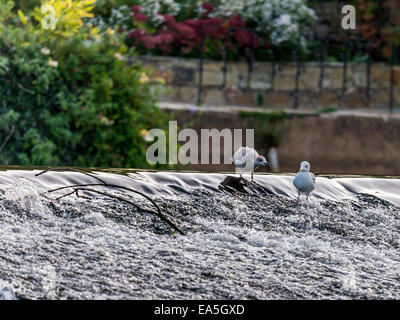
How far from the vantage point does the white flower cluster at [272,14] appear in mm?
9664

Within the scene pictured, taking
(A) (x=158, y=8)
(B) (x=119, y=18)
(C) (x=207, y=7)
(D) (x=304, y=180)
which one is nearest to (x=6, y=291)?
(D) (x=304, y=180)

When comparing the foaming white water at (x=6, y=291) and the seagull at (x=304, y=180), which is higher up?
the seagull at (x=304, y=180)

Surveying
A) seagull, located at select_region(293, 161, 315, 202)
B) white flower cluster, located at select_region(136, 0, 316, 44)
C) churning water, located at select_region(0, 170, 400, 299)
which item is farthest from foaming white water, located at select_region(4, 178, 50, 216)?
white flower cluster, located at select_region(136, 0, 316, 44)

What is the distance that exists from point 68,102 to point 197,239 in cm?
315

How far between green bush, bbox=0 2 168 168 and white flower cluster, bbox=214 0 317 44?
3975 mm

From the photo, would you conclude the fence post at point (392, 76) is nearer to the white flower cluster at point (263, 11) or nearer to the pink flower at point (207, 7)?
the white flower cluster at point (263, 11)

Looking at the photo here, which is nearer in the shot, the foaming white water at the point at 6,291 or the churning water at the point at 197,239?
the foaming white water at the point at 6,291

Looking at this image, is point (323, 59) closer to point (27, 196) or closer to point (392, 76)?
point (392, 76)

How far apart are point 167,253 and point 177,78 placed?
6.47 m

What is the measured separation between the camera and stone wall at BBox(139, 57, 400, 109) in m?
8.89

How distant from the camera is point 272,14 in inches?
385

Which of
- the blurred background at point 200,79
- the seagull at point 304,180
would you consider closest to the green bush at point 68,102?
the blurred background at point 200,79

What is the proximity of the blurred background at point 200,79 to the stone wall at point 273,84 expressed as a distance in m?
0.01
